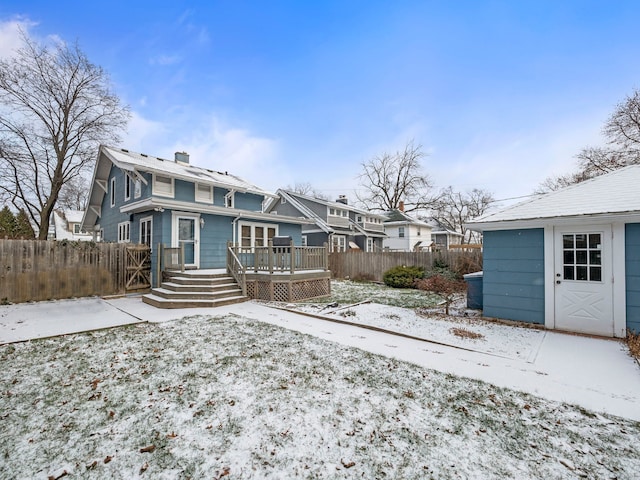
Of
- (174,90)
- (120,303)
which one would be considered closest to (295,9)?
(174,90)

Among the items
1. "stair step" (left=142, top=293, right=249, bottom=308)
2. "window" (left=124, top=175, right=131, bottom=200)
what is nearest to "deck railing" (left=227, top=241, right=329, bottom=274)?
"stair step" (left=142, top=293, right=249, bottom=308)

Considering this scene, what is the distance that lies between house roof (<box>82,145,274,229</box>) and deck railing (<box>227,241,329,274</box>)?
4573 millimetres

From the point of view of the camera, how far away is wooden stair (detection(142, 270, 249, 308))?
8.20 metres

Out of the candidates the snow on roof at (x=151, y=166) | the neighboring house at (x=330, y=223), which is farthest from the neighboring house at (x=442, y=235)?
the snow on roof at (x=151, y=166)

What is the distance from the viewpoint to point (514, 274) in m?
6.34

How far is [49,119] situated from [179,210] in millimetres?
13031

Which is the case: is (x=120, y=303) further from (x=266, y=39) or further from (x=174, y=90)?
(x=266, y=39)

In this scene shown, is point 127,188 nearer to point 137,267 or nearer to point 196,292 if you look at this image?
point 137,267

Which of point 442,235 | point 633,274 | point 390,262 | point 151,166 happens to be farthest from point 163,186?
point 442,235

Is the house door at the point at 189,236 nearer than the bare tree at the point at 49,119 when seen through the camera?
Yes

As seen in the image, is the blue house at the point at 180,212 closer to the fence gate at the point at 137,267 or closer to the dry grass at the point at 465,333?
the fence gate at the point at 137,267

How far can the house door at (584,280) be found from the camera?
5354mm

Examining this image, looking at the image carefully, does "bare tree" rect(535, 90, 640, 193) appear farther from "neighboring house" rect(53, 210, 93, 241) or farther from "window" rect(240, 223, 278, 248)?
"neighboring house" rect(53, 210, 93, 241)

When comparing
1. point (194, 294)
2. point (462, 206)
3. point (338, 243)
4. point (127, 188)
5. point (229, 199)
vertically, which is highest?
point (462, 206)
